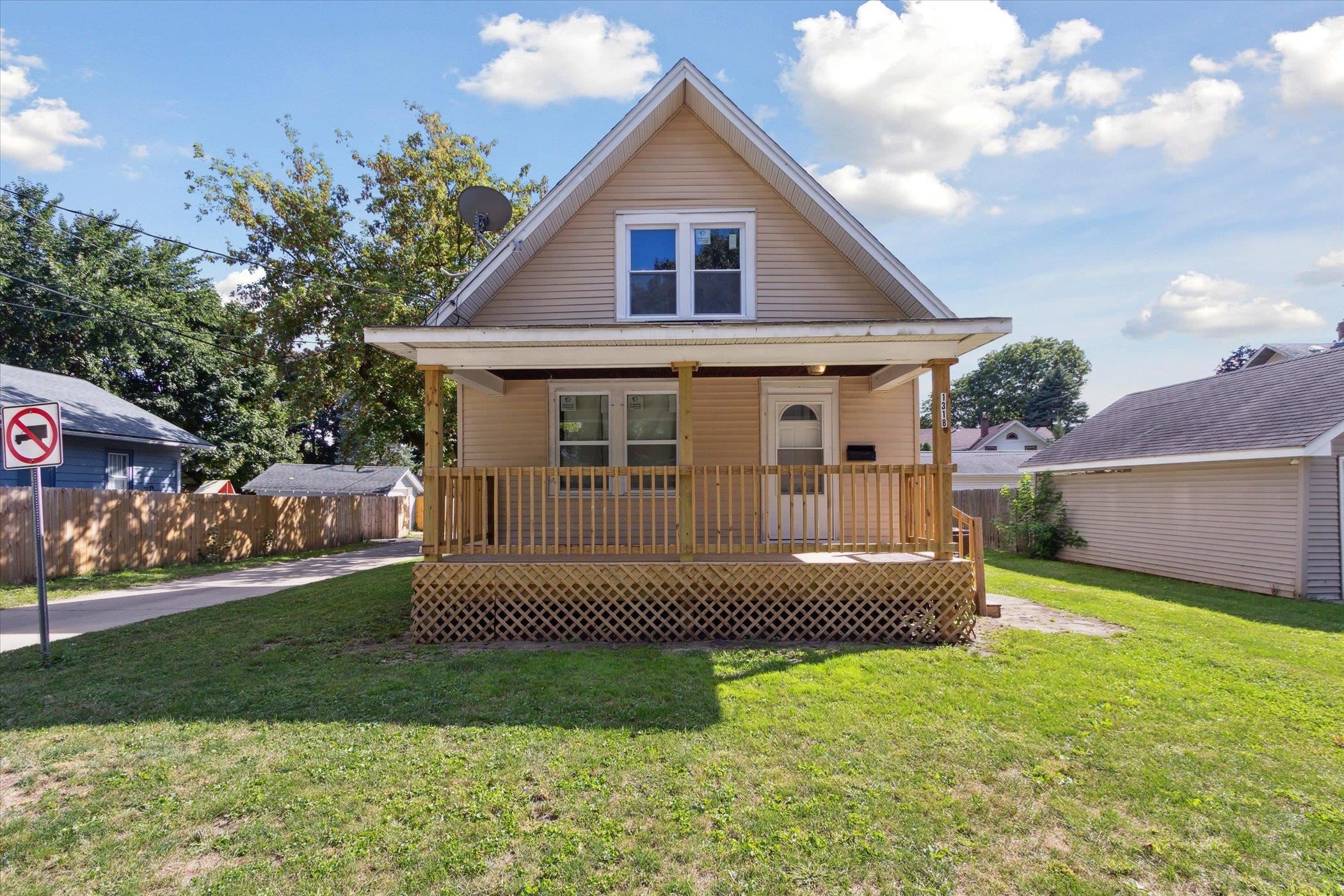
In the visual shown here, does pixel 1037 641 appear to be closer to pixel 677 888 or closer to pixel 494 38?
pixel 677 888

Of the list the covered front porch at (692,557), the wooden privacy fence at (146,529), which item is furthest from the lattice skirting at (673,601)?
the wooden privacy fence at (146,529)

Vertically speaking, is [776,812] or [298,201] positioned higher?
[298,201]

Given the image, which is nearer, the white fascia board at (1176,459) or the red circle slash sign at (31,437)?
the red circle slash sign at (31,437)

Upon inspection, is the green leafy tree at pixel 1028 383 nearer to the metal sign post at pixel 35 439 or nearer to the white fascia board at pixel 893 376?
the white fascia board at pixel 893 376

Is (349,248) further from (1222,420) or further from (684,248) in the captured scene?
(1222,420)

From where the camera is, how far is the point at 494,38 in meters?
11.0

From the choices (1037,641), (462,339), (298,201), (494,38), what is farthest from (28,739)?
(298,201)

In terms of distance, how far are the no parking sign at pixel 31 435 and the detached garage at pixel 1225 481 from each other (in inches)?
646

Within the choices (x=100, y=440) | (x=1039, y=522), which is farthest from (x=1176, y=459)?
(x=100, y=440)

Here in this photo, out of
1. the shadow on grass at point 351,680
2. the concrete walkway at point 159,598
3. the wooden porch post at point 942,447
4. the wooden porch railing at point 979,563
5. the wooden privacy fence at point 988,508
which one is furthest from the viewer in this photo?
the wooden privacy fence at point 988,508

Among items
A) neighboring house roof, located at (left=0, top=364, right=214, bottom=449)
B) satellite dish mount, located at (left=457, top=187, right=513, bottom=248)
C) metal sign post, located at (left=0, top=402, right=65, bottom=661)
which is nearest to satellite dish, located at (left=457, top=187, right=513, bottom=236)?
satellite dish mount, located at (left=457, top=187, right=513, bottom=248)

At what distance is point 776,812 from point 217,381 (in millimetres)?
38011

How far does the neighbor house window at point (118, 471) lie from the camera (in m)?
18.7

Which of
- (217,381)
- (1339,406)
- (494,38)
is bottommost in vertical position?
(1339,406)
